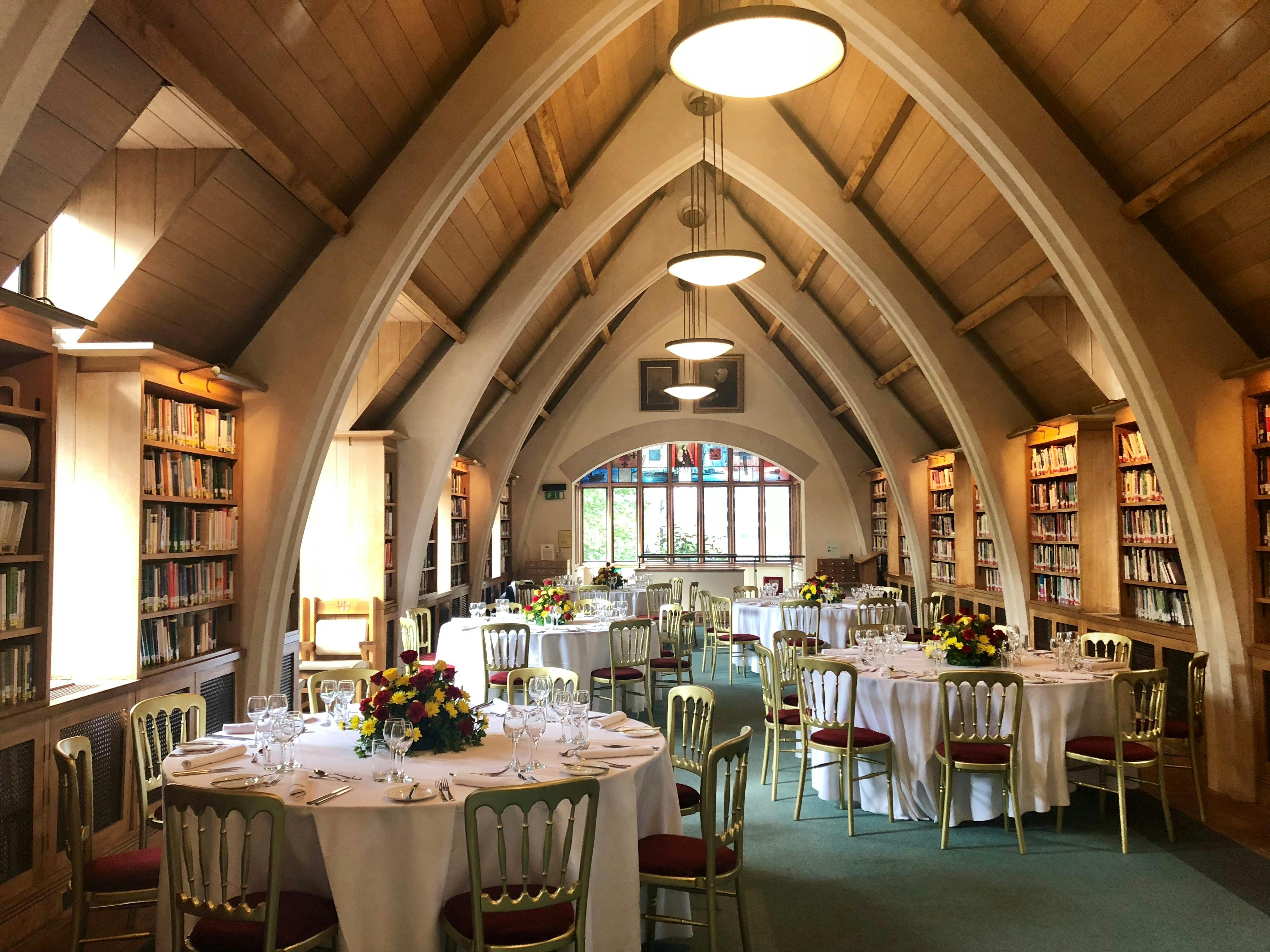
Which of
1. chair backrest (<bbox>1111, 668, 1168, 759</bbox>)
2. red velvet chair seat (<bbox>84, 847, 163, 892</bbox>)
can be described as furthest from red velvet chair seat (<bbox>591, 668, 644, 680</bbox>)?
red velvet chair seat (<bbox>84, 847, 163, 892</bbox>)

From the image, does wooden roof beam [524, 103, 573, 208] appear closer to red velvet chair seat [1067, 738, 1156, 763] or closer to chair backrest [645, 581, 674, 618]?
chair backrest [645, 581, 674, 618]

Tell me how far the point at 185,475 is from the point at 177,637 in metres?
0.97

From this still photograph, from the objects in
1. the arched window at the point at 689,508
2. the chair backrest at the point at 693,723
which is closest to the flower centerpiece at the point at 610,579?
the arched window at the point at 689,508

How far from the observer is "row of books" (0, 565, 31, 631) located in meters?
4.00

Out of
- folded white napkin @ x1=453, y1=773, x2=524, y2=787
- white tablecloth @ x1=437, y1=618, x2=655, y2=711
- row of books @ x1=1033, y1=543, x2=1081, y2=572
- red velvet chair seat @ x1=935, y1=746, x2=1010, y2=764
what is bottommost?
red velvet chair seat @ x1=935, y1=746, x2=1010, y2=764

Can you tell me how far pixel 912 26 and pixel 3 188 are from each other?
520 cm

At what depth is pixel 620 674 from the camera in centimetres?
793

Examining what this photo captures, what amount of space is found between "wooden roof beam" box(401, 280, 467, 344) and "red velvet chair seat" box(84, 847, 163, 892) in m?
4.69

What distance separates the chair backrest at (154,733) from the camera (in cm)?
399

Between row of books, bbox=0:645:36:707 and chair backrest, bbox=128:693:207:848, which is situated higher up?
row of books, bbox=0:645:36:707

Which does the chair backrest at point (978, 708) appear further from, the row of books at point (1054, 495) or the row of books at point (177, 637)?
the row of books at point (177, 637)

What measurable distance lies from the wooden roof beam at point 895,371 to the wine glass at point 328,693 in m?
7.94

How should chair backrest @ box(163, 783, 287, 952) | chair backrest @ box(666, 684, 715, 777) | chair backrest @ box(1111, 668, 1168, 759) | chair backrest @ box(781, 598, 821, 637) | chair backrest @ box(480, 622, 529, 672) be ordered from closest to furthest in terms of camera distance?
chair backrest @ box(163, 783, 287, 952) < chair backrest @ box(666, 684, 715, 777) < chair backrest @ box(1111, 668, 1168, 759) < chair backrest @ box(480, 622, 529, 672) < chair backrest @ box(781, 598, 821, 637)

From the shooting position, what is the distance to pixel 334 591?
913 cm
